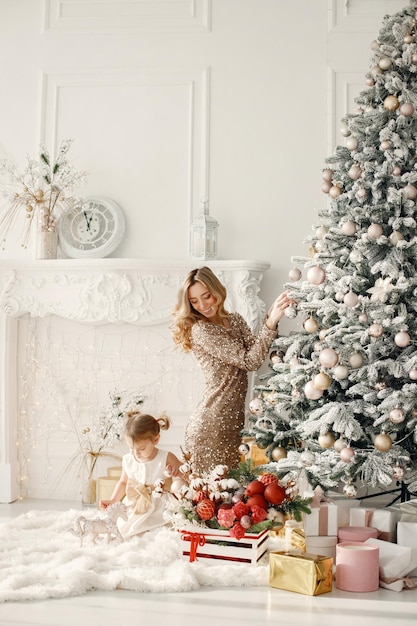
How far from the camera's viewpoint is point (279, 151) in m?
4.84

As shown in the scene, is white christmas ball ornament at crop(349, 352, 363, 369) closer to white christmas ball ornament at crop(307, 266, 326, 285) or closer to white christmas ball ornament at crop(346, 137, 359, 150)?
white christmas ball ornament at crop(307, 266, 326, 285)

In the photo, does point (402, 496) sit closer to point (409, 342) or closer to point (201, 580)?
point (409, 342)

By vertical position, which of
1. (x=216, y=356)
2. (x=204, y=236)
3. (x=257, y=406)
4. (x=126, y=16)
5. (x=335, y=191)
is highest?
(x=126, y=16)

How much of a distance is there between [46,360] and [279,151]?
2.00 m

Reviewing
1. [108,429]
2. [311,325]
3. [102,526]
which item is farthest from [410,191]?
[108,429]

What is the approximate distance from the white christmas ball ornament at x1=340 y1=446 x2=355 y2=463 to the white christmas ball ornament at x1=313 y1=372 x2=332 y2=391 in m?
0.28

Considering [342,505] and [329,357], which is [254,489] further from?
[329,357]

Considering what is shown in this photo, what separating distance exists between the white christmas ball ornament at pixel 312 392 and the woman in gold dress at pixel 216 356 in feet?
1.20

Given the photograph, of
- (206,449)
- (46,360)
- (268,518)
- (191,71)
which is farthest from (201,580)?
(191,71)

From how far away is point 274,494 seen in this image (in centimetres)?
A: 321

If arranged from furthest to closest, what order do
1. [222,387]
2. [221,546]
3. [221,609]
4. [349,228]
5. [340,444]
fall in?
[222,387] < [349,228] < [340,444] < [221,546] < [221,609]

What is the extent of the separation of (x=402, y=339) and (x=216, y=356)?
0.97 m

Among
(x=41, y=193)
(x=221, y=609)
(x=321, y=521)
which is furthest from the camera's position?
(x=41, y=193)

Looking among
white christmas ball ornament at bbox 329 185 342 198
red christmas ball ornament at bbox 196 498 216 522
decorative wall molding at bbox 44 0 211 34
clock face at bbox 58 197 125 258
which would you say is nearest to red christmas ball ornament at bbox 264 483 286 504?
red christmas ball ornament at bbox 196 498 216 522
